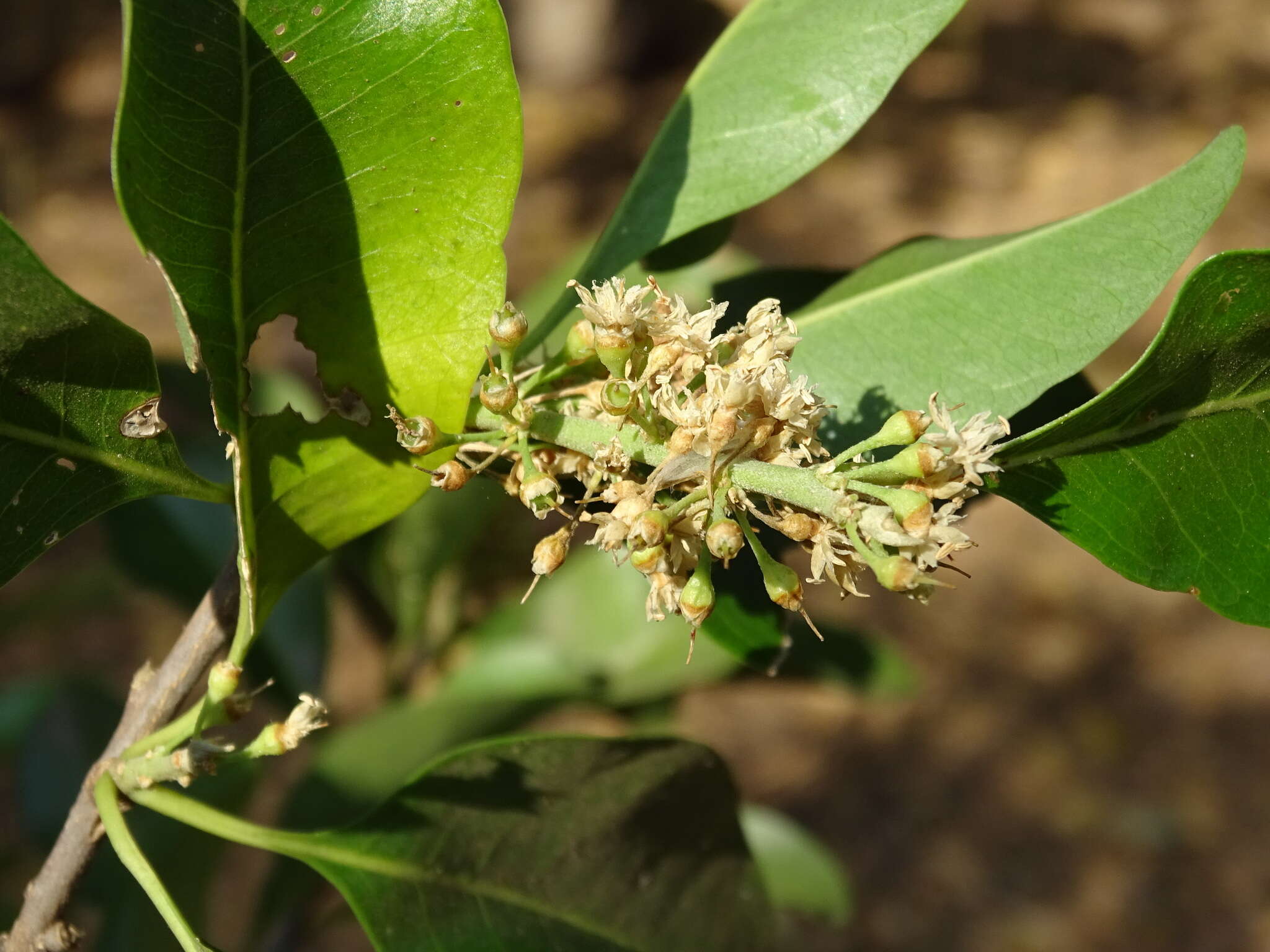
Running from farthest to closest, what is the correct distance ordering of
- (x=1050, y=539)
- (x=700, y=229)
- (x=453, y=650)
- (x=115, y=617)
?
(x=1050, y=539)
(x=115, y=617)
(x=453, y=650)
(x=700, y=229)

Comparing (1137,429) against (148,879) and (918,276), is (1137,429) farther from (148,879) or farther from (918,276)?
(148,879)

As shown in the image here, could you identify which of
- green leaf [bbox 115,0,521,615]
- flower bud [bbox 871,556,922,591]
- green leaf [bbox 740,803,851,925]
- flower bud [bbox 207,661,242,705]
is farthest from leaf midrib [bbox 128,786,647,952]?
Answer: green leaf [bbox 740,803,851,925]

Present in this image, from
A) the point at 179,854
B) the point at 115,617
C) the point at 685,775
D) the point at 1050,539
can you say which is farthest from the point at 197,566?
the point at 1050,539

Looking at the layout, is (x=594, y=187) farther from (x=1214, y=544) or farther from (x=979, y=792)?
(x=1214, y=544)

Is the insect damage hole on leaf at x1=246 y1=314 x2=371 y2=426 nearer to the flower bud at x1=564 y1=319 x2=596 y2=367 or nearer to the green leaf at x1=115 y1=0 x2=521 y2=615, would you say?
the green leaf at x1=115 y1=0 x2=521 y2=615

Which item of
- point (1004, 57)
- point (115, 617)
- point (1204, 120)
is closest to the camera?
point (115, 617)

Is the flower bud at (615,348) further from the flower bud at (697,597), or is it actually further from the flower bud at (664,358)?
the flower bud at (697,597)

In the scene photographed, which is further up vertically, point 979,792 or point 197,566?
point 197,566

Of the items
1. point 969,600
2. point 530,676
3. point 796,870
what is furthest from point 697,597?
point 969,600
